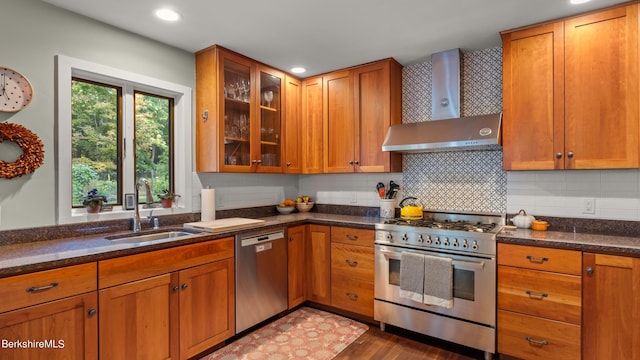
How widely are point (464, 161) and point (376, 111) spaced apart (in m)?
0.93

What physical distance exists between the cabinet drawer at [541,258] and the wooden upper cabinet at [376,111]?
1.23 metres

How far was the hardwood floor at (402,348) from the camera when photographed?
7.81 ft

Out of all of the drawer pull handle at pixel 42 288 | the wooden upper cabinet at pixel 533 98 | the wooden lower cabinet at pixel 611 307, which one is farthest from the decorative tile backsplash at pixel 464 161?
the drawer pull handle at pixel 42 288

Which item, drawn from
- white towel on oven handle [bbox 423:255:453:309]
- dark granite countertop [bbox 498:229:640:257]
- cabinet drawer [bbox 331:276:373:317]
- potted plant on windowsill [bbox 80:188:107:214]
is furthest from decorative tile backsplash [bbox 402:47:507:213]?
potted plant on windowsill [bbox 80:188:107:214]

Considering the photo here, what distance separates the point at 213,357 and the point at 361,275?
1.32 meters

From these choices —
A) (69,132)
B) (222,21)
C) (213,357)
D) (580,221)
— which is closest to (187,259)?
(213,357)

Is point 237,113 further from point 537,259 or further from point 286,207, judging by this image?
point 537,259

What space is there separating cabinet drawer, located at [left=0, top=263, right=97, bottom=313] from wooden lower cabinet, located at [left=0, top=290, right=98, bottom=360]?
0.10ft

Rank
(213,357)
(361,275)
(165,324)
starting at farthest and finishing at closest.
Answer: (361,275)
(213,357)
(165,324)

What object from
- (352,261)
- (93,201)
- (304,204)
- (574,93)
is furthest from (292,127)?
(574,93)

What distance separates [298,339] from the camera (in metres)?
2.62

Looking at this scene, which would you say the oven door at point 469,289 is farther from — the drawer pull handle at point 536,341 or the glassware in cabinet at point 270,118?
the glassware in cabinet at point 270,118

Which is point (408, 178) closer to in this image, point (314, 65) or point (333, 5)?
point (314, 65)

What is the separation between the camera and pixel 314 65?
10.8ft
